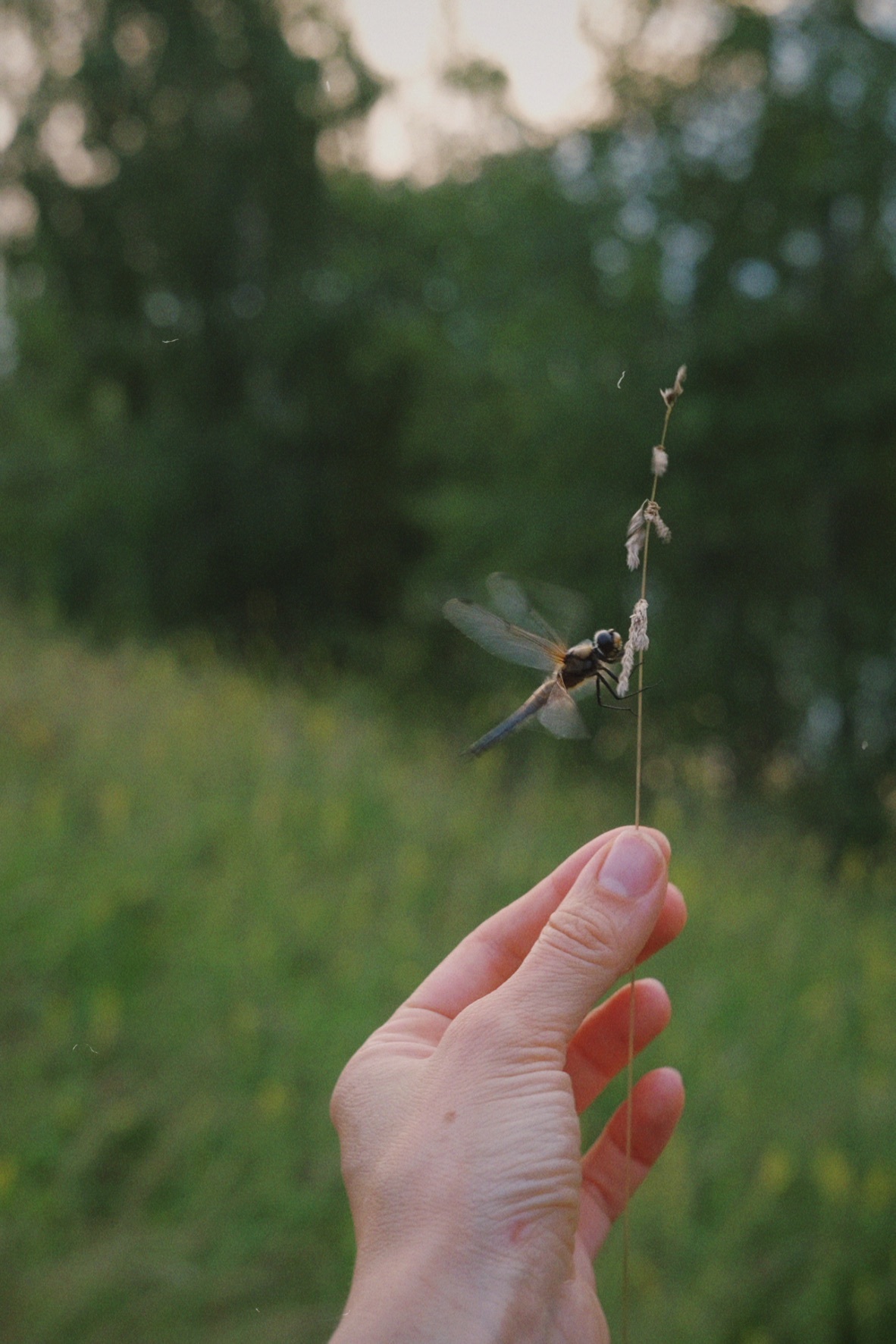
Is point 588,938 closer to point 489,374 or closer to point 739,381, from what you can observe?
point 739,381

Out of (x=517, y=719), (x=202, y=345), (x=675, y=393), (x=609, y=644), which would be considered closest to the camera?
(x=675, y=393)

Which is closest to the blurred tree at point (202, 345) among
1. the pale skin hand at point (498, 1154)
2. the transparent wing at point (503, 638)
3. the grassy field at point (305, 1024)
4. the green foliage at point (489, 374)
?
the green foliage at point (489, 374)

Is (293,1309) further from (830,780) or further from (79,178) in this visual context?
(79,178)

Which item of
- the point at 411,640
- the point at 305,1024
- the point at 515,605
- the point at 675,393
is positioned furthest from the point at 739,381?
the point at 675,393

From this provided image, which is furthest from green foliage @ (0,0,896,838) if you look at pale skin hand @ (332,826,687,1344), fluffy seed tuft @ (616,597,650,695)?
pale skin hand @ (332,826,687,1344)

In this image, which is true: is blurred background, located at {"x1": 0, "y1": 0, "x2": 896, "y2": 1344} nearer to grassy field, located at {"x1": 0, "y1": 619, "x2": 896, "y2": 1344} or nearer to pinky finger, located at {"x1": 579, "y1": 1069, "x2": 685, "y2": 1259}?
grassy field, located at {"x1": 0, "y1": 619, "x2": 896, "y2": 1344}

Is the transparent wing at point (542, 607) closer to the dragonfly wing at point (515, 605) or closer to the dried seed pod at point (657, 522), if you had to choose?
Result: the dragonfly wing at point (515, 605)
